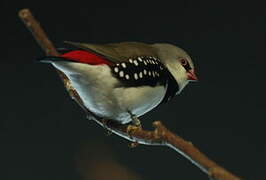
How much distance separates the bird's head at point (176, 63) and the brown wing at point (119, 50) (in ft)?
0.05

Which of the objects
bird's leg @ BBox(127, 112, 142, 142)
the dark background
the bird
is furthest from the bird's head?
the dark background

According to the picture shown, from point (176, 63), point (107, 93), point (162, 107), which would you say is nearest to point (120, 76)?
point (107, 93)

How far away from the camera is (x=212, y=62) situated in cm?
136

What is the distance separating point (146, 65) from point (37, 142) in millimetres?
710

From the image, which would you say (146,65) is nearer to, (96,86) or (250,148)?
(96,86)

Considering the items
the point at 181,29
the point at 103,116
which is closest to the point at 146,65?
the point at 103,116

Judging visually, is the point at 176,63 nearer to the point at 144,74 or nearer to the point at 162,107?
the point at 144,74

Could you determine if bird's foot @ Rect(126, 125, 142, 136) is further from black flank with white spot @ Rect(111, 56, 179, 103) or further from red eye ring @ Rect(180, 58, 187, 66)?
red eye ring @ Rect(180, 58, 187, 66)

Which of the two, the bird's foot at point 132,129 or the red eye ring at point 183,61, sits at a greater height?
the red eye ring at point 183,61

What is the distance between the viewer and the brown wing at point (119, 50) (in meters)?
0.65

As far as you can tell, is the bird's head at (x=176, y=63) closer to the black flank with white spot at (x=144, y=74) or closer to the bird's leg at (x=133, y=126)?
the black flank with white spot at (x=144, y=74)

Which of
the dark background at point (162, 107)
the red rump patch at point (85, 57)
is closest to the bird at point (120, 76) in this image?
the red rump patch at point (85, 57)

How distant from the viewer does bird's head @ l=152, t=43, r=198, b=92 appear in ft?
2.67

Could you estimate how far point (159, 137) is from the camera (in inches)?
20.5
